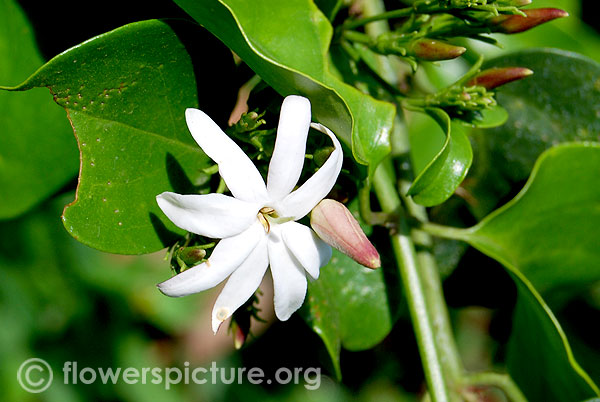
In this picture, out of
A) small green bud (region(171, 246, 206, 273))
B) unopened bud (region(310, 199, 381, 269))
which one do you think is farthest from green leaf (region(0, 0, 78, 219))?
unopened bud (region(310, 199, 381, 269))

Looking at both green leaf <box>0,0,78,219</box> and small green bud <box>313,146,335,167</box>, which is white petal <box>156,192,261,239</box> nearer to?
small green bud <box>313,146,335,167</box>

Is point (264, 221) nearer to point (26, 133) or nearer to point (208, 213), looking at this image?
point (208, 213)

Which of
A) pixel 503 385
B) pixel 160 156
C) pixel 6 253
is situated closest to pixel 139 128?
pixel 160 156

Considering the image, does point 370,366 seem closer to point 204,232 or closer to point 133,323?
point 133,323

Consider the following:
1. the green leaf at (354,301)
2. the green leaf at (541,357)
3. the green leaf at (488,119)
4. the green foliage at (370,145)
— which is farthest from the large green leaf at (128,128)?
the green leaf at (541,357)

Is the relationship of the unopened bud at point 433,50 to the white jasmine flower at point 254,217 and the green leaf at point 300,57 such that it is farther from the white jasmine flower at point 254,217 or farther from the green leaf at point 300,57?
the white jasmine flower at point 254,217

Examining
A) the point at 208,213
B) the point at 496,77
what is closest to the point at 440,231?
the point at 496,77
